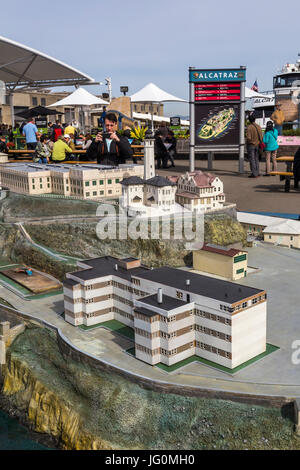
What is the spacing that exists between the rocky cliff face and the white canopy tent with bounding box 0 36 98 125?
38.2m

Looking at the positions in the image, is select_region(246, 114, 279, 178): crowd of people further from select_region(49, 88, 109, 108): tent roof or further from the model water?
the model water

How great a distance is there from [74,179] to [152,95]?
26444mm

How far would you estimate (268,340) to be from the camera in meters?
22.0

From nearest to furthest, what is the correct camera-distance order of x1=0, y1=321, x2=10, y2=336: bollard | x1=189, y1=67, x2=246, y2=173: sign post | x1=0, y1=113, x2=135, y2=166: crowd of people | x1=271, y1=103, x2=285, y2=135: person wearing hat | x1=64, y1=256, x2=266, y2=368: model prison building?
x1=64, y1=256, x2=266, y2=368: model prison building < x1=0, y1=321, x2=10, y2=336: bollard < x1=0, y1=113, x2=135, y2=166: crowd of people < x1=189, y1=67, x2=246, y2=173: sign post < x1=271, y1=103, x2=285, y2=135: person wearing hat

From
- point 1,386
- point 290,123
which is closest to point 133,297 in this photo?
point 1,386

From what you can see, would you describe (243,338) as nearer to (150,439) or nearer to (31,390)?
(150,439)

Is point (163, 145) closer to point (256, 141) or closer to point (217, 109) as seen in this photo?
point (217, 109)

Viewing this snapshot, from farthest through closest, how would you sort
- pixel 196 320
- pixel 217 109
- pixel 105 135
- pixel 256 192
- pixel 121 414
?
1. pixel 217 109
2. pixel 256 192
3. pixel 105 135
4. pixel 196 320
5. pixel 121 414

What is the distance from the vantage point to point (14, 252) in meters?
33.5

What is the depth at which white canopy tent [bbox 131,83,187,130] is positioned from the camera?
57.8 m

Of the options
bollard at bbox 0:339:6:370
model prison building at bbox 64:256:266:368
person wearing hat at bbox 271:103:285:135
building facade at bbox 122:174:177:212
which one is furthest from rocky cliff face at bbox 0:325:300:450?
person wearing hat at bbox 271:103:285:135

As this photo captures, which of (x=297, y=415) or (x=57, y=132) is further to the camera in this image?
(x=57, y=132)

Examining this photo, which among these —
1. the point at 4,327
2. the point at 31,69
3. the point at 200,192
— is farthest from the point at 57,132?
the point at 4,327

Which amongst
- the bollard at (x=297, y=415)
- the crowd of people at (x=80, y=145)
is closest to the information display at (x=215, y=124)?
the crowd of people at (x=80, y=145)
